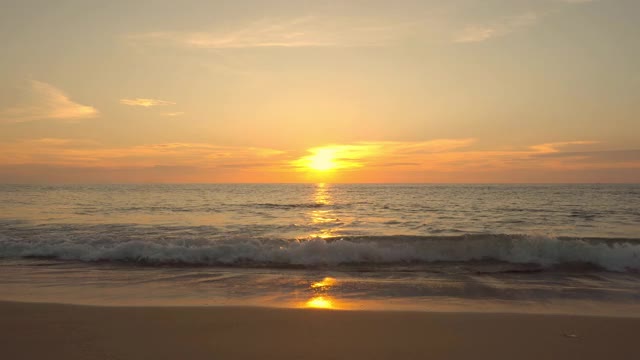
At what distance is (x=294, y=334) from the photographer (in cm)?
593

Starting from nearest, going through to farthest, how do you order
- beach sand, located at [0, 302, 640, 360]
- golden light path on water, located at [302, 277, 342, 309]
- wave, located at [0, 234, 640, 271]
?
beach sand, located at [0, 302, 640, 360] < golden light path on water, located at [302, 277, 342, 309] < wave, located at [0, 234, 640, 271]

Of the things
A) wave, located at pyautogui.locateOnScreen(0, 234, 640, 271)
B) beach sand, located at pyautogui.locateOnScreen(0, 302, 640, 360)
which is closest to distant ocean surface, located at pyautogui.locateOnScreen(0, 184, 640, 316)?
wave, located at pyautogui.locateOnScreen(0, 234, 640, 271)

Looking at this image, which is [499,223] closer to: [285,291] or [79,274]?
[285,291]

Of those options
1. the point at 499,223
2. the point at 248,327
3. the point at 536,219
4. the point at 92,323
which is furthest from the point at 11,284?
the point at 536,219

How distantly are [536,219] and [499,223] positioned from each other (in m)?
3.82

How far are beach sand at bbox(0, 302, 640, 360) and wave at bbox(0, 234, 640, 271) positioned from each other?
6.71m

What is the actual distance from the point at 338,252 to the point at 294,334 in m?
8.46

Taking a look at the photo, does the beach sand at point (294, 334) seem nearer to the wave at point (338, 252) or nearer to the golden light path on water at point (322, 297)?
the golden light path on water at point (322, 297)

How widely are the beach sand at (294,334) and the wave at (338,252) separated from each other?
264 inches

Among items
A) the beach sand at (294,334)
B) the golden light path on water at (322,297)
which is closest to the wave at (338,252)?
the golden light path on water at (322,297)

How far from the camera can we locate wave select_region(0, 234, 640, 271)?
540 inches

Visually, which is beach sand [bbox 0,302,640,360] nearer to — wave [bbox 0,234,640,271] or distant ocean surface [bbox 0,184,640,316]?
distant ocean surface [bbox 0,184,640,316]

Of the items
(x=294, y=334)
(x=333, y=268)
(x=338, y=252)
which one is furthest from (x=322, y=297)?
(x=338, y=252)

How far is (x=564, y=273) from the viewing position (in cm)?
1208
